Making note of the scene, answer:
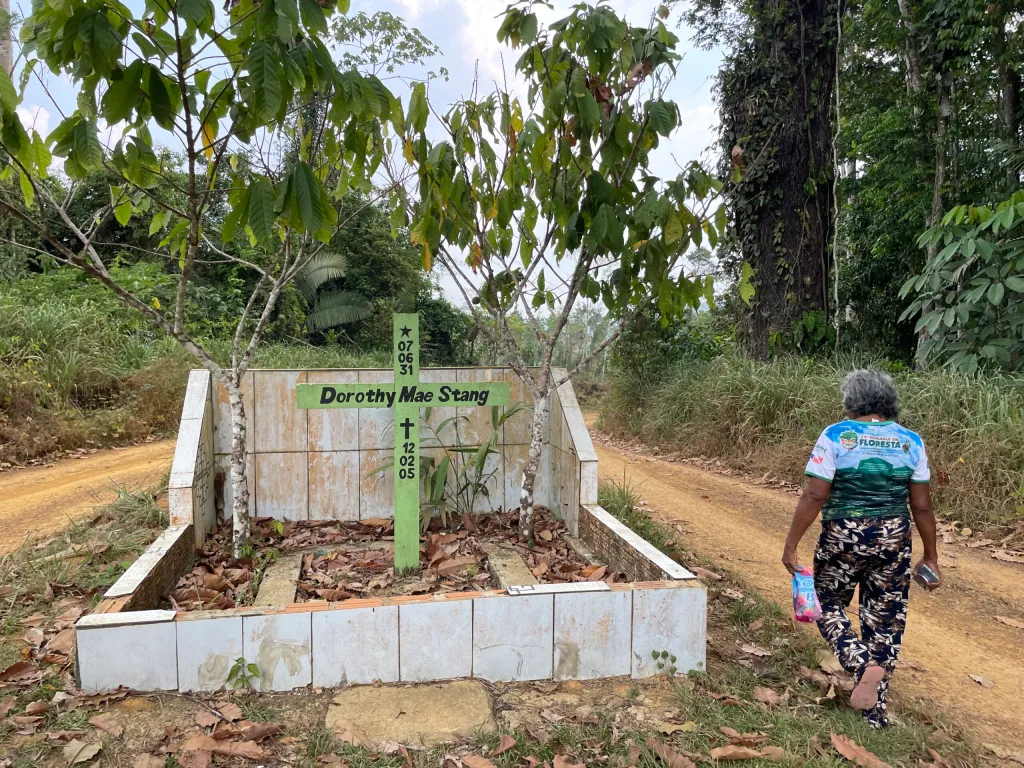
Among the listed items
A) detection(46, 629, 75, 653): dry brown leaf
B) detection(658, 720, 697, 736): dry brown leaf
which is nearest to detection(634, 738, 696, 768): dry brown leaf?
detection(658, 720, 697, 736): dry brown leaf

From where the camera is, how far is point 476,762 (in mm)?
2307

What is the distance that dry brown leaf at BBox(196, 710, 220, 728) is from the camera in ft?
8.12

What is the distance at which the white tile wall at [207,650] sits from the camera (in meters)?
2.67

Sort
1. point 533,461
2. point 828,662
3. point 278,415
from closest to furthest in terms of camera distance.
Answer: point 828,662, point 533,461, point 278,415

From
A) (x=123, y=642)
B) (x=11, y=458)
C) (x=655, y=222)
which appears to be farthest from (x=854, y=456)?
(x=11, y=458)

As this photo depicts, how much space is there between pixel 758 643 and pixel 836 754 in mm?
1000

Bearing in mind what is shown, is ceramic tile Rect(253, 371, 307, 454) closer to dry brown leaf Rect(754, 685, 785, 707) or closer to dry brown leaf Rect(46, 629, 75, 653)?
dry brown leaf Rect(46, 629, 75, 653)

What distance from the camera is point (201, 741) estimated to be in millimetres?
2330

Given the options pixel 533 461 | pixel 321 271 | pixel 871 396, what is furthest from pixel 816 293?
pixel 321 271

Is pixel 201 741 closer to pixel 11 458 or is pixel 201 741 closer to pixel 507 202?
pixel 507 202

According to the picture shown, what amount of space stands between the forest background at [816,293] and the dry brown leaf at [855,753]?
4094 mm

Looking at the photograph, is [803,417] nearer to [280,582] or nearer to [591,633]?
[591,633]

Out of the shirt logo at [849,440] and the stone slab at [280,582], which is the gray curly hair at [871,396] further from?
the stone slab at [280,582]

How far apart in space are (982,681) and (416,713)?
8.97ft
